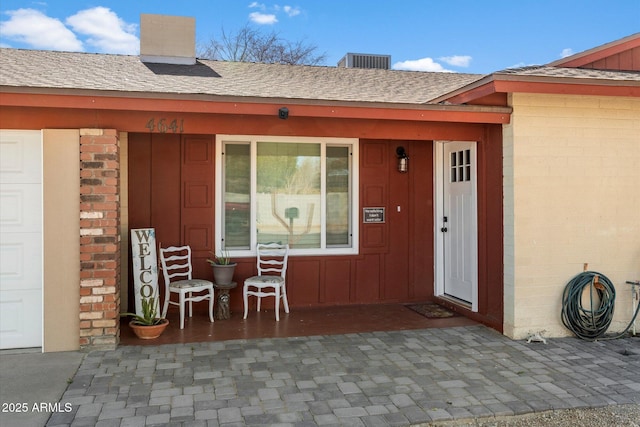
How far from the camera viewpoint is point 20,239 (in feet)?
15.4

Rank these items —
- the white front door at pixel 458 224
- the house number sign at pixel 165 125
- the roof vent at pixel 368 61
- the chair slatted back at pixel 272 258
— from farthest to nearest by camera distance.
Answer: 1. the roof vent at pixel 368 61
2. the chair slatted back at pixel 272 258
3. the white front door at pixel 458 224
4. the house number sign at pixel 165 125

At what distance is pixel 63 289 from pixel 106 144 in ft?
4.47

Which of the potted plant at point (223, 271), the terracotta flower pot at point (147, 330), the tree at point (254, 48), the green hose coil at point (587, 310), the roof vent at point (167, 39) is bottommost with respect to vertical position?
the terracotta flower pot at point (147, 330)

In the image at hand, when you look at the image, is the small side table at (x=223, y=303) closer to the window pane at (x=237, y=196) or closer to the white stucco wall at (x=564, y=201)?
the window pane at (x=237, y=196)

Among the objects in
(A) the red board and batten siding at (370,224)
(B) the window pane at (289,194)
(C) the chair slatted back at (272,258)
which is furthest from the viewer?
(B) the window pane at (289,194)

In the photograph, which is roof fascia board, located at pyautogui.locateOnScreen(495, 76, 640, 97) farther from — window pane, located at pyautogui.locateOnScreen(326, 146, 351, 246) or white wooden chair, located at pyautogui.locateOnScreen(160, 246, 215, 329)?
white wooden chair, located at pyautogui.locateOnScreen(160, 246, 215, 329)

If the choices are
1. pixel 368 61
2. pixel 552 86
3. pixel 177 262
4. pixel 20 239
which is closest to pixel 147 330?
pixel 177 262

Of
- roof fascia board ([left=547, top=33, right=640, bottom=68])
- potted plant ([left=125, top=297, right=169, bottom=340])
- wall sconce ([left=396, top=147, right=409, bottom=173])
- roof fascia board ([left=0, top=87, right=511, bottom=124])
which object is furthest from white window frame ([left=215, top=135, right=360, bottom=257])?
roof fascia board ([left=547, top=33, right=640, bottom=68])

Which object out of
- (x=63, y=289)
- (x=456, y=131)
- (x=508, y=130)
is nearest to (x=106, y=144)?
(x=63, y=289)

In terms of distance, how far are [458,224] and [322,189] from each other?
1.77 m

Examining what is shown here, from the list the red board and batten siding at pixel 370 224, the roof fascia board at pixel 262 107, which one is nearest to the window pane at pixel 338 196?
the red board and batten siding at pixel 370 224

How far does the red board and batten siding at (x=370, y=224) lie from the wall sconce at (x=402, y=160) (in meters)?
0.07

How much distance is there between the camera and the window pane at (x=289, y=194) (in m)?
6.52

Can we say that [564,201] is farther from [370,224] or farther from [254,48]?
[254,48]
